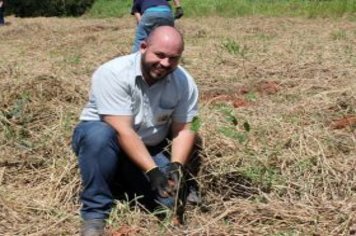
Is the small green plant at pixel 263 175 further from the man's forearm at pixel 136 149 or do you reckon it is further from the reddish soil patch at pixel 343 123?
the reddish soil patch at pixel 343 123

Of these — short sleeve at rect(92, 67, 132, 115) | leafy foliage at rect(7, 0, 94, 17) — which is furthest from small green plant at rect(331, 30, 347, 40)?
leafy foliage at rect(7, 0, 94, 17)

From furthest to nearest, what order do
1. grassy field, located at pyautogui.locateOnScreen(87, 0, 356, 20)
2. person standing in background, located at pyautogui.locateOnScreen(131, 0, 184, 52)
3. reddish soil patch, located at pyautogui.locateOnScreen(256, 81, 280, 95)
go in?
grassy field, located at pyautogui.locateOnScreen(87, 0, 356, 20) → person standing in background, located at pyautogui.locateOnScreen(131, 0, 184, 52) → reddish soil patch, located at pyautogui.locateOnScreen(256, 81, 280, 95)

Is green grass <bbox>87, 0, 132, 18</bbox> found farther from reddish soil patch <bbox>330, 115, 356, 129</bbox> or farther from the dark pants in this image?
the dark pants

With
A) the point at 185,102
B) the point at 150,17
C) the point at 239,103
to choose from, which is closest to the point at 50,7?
the point at 150,17

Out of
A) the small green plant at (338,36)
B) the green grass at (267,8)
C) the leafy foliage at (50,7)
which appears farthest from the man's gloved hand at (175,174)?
the leafy foliage at (50,7)

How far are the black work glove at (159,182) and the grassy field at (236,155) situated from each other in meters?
0.17

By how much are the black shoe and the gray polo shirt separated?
526 mm

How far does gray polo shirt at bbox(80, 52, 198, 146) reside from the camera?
10.7 ft

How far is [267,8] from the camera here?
1698cm

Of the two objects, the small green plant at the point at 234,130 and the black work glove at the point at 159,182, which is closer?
the black work glove at the point at 159,182

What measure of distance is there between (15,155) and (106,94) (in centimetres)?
117

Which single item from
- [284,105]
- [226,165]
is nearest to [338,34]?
[284,105]

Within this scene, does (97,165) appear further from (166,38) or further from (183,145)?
(166,38)

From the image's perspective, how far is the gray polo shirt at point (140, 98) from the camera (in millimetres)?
3266
